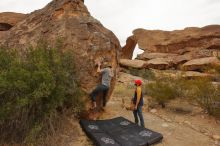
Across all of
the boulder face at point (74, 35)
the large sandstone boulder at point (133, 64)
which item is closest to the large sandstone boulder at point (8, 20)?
the large sandstone boulder at point (133, 64)

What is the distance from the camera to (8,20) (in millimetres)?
20188

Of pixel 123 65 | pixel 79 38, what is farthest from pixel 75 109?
pixel 123 65

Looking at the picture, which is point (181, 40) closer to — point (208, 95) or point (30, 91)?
point (208, 95)

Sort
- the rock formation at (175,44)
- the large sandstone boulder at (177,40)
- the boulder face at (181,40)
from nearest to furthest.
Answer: the rock formation at (175,44) → the boulder face at (181,40) → the large sandstone boulder at (177,40)

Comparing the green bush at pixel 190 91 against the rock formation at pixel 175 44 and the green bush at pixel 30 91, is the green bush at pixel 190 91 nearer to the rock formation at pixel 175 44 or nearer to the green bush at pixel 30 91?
the green bush at pixel 30 91

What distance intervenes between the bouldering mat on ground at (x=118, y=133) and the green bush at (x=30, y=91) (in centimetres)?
72

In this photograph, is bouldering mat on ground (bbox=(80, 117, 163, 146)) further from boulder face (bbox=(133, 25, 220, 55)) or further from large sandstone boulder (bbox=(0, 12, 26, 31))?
boulder face (bbox=(133, 25, 220, 55))

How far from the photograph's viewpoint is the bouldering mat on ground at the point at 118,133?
246 inches

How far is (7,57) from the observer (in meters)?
6.52

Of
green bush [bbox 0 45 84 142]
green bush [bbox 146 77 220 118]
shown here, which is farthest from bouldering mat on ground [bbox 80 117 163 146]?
green bush [bbox 146 77 220 118]

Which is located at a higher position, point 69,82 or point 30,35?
point 30,35

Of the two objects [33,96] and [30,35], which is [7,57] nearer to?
[33,96]

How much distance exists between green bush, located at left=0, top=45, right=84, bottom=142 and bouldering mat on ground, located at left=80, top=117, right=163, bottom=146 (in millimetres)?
717

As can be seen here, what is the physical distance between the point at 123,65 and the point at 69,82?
16.6 meters
